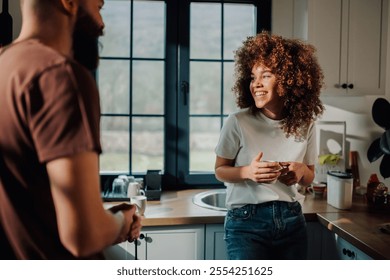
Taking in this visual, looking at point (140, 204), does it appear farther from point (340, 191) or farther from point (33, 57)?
point (33, 57)

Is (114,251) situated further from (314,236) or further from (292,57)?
(292,57)

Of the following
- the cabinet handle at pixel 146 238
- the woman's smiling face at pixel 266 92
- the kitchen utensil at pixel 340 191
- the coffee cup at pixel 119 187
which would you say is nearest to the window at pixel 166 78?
the coffee cup at pixel 119 187

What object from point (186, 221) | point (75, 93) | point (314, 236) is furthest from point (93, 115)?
point (314, 236)

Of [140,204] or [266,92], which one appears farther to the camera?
[140,204]

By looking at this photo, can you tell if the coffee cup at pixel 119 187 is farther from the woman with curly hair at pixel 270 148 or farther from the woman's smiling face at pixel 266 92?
the woman's smiling face at pixel 266 92

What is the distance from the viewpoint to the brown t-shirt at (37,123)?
485mm

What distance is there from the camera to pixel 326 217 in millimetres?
1304

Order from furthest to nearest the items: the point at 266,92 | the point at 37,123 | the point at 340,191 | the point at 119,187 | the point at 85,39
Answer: the point at 119,187, the point at 340,191, the point at 266,92, the point at 85,39, the point at 37,123

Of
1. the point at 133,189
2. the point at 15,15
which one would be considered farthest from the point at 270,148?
the point at 15,15

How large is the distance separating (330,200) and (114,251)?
755 mm

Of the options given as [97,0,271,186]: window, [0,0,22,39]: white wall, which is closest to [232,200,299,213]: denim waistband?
[97,0,271,186]: window

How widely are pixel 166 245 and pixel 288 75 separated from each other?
0.66 metres

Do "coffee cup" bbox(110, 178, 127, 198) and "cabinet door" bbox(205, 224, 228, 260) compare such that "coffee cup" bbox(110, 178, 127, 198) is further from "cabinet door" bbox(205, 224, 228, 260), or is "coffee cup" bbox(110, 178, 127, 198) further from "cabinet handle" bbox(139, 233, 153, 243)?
"cabinet door" bbox(205, 224, 228, 260)

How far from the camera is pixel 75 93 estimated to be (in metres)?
0.49
